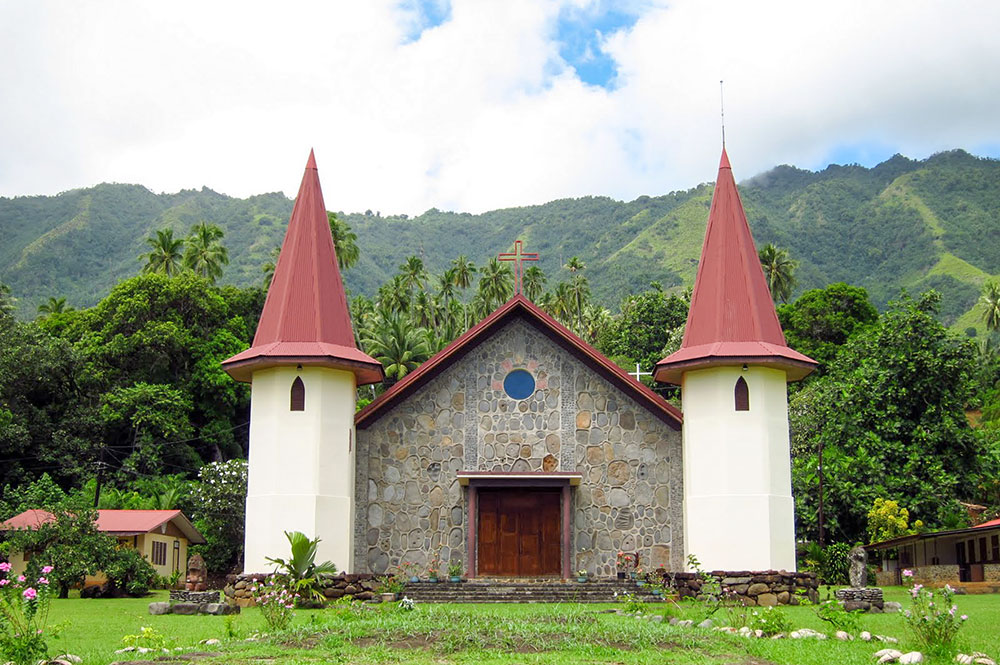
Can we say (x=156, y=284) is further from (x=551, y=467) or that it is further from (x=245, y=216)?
(x=245, y=216)

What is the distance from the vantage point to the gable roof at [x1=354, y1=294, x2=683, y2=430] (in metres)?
21.0

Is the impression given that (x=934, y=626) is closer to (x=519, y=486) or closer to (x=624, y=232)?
(x=519, y=486)

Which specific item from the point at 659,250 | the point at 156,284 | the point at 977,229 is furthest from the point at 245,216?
the point at 977,229

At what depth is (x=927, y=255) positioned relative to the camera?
77500 mm

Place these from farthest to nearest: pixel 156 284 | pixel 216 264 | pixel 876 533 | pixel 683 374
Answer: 1. pixel 216 264
2. pixel 156 284
3. pixel 876 533
4. pixel 683 374

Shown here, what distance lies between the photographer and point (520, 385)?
21609 mm

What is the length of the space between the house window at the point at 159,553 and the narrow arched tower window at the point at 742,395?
57.5ft

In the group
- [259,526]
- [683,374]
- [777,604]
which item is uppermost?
[683,374]

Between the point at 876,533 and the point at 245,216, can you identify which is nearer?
the point at 876,533

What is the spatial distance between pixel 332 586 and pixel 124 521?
1168 cm

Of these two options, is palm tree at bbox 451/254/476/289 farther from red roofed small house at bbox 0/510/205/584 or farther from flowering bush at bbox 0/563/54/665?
flowering bush at bbox 0/563/54/665

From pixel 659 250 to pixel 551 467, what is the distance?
200 feet

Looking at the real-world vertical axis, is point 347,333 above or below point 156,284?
below

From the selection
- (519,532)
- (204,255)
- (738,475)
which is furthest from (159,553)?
(204,255)
